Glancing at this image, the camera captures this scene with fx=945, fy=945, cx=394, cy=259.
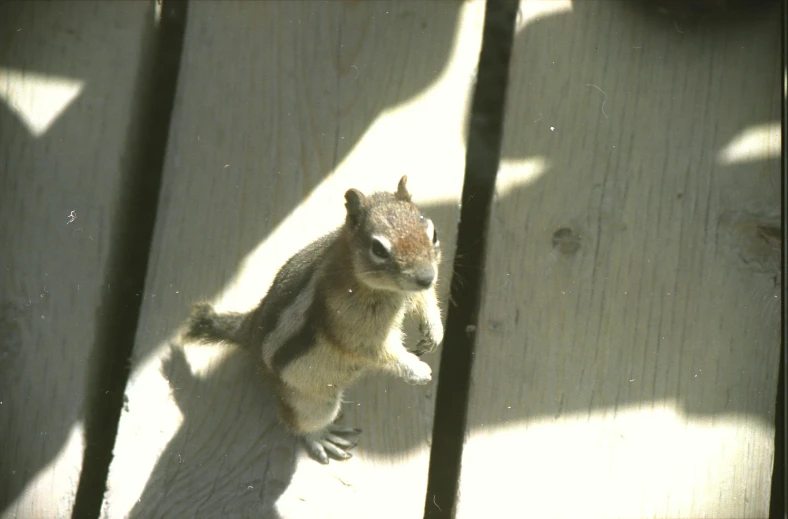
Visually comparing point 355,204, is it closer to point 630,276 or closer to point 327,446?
point 327,446

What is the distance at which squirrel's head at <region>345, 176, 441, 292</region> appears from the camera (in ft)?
9.11

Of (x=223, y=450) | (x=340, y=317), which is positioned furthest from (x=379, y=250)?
(x=223, y=450)

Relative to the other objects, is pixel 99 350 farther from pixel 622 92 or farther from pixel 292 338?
pixel 622 92

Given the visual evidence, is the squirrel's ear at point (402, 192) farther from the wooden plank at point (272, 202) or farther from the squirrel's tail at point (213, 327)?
the squirrel's tail at point (213, 327)

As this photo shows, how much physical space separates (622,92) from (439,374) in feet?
3.87

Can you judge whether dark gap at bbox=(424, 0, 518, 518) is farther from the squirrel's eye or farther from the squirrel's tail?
the squirrel's tail

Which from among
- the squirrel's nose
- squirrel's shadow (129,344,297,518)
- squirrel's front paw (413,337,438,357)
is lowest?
squirrel's shadow (129,344,297,518)

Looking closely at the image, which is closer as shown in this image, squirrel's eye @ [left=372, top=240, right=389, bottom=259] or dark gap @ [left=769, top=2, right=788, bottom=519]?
squirrel's eye @ [left=372, top=240, right=389, bottom=259]

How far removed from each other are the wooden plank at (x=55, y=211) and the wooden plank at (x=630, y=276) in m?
1.30

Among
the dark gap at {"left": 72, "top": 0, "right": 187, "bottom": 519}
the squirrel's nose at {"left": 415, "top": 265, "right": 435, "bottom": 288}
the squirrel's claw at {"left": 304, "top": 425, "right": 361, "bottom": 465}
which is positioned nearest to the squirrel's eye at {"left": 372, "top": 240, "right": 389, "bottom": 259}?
the squirrel's nose at {"left": 415, "top": 265, "right": 435, "bottom": 288}

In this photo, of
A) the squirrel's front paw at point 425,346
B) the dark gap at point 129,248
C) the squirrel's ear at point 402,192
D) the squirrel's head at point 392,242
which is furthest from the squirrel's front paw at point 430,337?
the dark gap at point 129,248

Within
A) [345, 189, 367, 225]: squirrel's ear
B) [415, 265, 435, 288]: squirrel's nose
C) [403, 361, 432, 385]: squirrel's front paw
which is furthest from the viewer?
[403, 361, 432, 385]: squirrel's front paw

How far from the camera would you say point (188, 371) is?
3.09 m

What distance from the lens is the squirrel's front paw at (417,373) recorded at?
2955 millimetres
